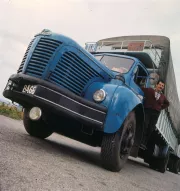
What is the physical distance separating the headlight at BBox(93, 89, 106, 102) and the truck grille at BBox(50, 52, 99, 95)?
10.8 inches

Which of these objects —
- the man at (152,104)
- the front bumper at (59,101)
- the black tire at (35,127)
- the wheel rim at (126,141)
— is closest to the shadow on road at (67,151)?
the black tire at (35,127)

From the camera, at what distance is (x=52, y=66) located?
12.8 feet

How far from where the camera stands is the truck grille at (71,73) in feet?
12.9

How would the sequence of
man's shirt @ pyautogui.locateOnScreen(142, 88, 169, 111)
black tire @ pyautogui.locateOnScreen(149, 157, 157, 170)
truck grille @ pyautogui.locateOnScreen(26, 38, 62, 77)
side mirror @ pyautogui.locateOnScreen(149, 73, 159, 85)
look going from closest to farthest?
1. truck grille @ pyautogui.locateOnScreen(26, 38, 62, 77)
2. man's shirt @ pyautogui.locateOnScreen(142, 88, 169, 111)
3. side mirror @ pyautogui.locateOnScreen(149, 73, 159, 85)
4. black tire @ pyautogui.locateOnScreen(149, 157, 157, 170)

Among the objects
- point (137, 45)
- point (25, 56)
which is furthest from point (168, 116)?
point (25, 56)

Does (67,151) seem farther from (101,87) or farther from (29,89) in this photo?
(29,89)

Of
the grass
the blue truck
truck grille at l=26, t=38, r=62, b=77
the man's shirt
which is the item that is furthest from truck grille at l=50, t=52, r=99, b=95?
the grass

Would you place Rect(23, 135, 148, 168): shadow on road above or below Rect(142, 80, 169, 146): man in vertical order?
below

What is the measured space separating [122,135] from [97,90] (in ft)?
2.78

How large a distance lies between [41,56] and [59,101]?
31.8 inches

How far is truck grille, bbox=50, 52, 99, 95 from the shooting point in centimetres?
393

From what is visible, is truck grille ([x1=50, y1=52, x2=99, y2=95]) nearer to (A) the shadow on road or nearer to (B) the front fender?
(B) the front fender

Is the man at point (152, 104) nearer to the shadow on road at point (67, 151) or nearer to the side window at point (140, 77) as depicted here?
the side window at point (140, 77)

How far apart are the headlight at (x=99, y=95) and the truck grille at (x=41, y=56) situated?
0.89 m
